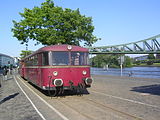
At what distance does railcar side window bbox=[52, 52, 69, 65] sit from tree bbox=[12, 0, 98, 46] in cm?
1331

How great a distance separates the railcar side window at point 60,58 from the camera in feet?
38.4

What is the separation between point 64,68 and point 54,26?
1556cm

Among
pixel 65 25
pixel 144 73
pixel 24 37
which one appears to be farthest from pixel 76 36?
pixel 144 73

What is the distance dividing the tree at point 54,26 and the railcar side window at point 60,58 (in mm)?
13311

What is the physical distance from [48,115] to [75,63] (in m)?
4.76

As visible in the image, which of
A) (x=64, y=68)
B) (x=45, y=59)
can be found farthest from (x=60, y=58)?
(x=45, y=59)

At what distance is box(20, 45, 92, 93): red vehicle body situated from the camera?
37.9 feet

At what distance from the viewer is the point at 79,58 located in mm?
12305

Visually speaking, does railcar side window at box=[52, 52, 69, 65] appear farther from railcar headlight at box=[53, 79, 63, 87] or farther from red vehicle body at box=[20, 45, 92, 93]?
railcar headlight at box=[53, 79, 63, 87]

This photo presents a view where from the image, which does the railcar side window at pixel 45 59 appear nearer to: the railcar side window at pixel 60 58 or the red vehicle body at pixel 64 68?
the red vehicle body at pixel 64 68

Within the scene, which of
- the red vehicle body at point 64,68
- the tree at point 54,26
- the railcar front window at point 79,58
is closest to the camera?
the red vehicle body at point 64,68

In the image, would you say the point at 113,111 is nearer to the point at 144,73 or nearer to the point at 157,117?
the point at 157,117

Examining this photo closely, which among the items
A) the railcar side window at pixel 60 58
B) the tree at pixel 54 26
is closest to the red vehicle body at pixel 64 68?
the railcar side window at pixel 60 58

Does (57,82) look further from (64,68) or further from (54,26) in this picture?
(54,26)
